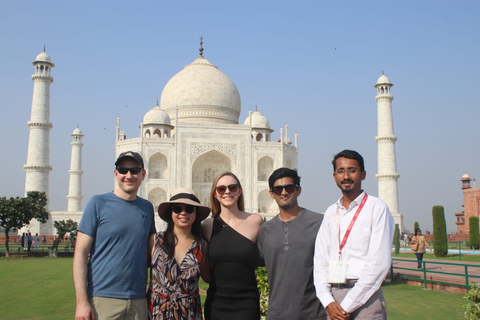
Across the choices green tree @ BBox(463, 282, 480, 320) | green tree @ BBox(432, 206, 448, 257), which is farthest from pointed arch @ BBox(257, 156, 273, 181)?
green tree @ BBox(463, 282, 480, 320)

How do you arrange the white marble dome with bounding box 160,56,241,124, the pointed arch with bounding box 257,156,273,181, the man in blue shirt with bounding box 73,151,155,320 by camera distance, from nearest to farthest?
the man in blue shirt with bounding box 73,151,155,320 < the pointed arch with bounding box 257,156,273,181 < the white marble dome with bounding box 160,56,241,124

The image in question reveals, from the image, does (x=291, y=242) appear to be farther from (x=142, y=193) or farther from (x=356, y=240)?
(x=142, y=193)

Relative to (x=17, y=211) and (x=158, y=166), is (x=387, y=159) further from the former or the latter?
(x=17, y=211)

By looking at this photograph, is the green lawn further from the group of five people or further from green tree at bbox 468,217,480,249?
green tree at bbox 468,217,480,249

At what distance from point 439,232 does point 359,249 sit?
1318 cm

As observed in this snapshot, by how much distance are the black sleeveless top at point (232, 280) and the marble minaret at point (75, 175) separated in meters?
28.3

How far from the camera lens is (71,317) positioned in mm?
5289

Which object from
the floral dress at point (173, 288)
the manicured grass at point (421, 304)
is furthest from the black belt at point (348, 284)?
the manicured grass at point (421, 304)

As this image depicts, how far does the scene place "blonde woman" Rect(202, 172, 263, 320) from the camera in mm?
2660

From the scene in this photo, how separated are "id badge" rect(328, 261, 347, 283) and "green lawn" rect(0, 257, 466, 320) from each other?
10.7 ft

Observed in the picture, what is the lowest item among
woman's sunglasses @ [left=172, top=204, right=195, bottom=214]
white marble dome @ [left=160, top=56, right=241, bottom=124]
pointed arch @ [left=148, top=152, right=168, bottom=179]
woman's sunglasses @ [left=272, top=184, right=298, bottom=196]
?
woman's sunglasses @ [left=172, top=204, right=195, bottom=214]

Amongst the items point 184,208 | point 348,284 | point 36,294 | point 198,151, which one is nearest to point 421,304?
point 348,284

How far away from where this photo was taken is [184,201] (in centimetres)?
275

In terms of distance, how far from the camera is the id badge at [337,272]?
2.42m
